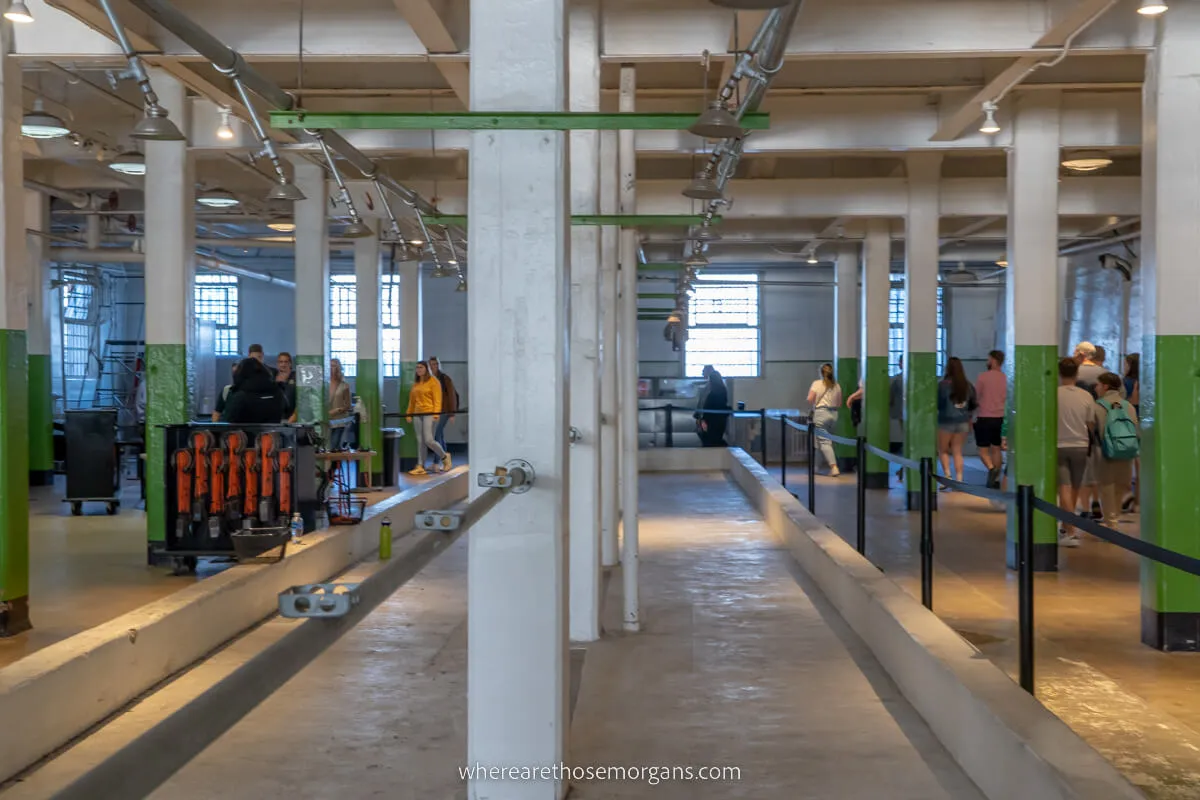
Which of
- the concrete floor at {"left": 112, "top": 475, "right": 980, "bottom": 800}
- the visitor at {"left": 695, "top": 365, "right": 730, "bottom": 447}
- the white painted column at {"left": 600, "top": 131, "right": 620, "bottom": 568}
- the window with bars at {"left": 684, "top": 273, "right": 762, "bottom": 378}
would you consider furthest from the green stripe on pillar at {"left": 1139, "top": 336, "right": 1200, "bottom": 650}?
the window with bars at {"left": 684, "top": 273, "right": 762, "bottom": 378}

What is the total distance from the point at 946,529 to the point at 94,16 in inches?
309

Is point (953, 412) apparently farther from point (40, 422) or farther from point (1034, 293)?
point (40, 422)

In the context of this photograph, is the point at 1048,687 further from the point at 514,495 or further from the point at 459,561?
the point at 459,561

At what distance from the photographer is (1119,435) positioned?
9.65 m

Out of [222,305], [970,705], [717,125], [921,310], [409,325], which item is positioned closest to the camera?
[717,125]

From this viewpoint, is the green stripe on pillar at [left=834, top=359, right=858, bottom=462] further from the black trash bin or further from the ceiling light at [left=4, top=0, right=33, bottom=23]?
the ceiling light at [left=4, top=0, right=33, bottom=23]

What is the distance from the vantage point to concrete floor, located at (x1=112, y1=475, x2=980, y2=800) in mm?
4137

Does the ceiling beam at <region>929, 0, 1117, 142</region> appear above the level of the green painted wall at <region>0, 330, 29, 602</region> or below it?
above

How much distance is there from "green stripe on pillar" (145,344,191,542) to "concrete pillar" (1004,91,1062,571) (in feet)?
19.6

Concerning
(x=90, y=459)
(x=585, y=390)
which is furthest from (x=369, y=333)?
(x=585, y=390)

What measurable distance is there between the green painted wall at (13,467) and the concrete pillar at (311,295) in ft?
16.8

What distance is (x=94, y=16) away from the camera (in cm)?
645

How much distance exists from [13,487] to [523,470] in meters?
3.88

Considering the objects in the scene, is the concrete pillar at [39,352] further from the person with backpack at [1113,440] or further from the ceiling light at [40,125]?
the person with backpack at [1113,440]
